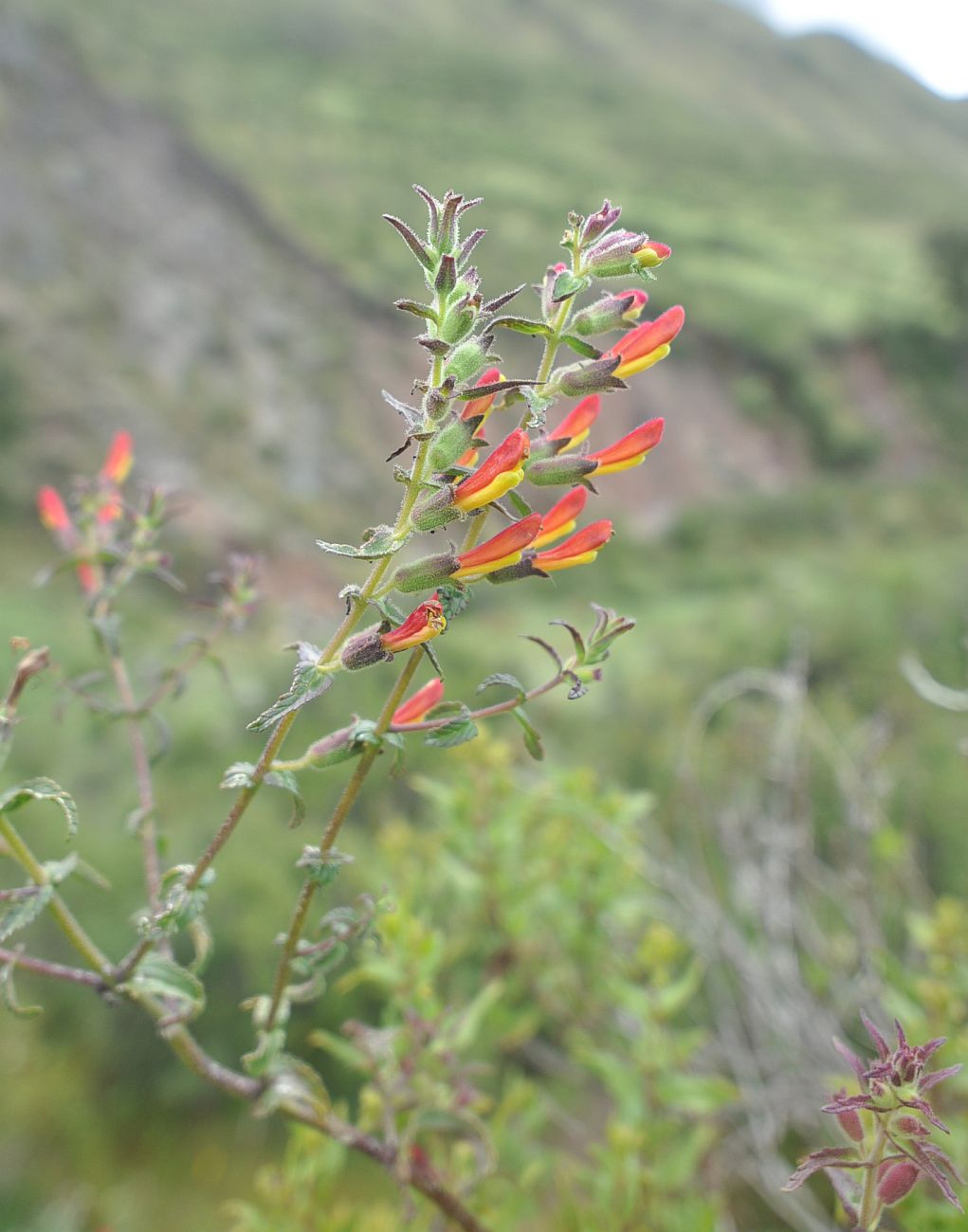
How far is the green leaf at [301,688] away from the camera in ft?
1.64

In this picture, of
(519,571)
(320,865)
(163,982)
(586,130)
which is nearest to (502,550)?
(519,571)

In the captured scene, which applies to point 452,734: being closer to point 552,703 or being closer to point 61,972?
point 61,972

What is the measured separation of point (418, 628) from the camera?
53cm

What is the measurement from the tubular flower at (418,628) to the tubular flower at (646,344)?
0.19 meters

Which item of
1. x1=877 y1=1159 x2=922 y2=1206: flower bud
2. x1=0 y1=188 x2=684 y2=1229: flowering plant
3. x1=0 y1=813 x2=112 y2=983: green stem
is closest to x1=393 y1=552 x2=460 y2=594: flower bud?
x1=0 y1=188 x2=684 y2=1229: flowering plant

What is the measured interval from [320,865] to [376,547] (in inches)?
8.6

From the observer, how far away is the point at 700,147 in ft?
54.2

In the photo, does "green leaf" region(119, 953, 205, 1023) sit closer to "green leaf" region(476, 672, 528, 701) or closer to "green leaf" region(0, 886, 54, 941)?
"green leaf" region(0, 886, 54, 941)

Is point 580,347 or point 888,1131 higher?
point 580,347

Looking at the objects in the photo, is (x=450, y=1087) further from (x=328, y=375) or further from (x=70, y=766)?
(x=328, y=375)

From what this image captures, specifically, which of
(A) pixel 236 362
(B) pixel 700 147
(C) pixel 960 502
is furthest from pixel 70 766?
(B) pixel 700 147

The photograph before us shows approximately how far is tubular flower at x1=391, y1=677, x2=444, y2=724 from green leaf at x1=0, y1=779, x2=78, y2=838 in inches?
8.3

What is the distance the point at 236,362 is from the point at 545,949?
31.1 feet


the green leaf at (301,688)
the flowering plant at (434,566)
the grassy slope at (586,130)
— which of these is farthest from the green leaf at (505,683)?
the grassy slope at (586,130)
